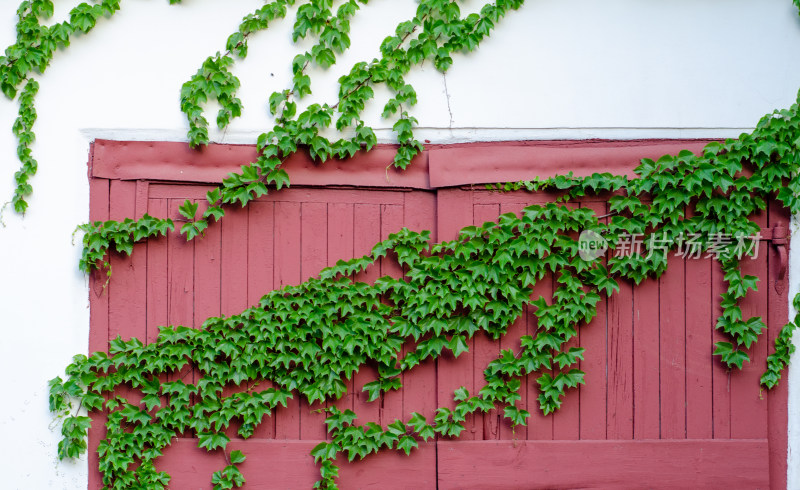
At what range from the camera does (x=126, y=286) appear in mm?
3188

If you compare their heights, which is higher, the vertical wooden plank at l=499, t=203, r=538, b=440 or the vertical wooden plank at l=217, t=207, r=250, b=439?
the vertical wooden plank at l=217, t=207, r=250, b=439

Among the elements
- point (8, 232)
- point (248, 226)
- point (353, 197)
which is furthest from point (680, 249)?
point (8, 232)

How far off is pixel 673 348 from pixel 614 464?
0.71m

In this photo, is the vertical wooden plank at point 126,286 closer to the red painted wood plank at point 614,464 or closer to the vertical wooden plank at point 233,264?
the vertical wooden plank at point 233,264

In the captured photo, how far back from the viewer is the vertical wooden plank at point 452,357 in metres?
3.23

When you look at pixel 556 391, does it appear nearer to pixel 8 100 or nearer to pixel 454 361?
pixel 454 361

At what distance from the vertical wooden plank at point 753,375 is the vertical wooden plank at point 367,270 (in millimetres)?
1958

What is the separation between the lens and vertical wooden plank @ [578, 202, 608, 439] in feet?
10.7

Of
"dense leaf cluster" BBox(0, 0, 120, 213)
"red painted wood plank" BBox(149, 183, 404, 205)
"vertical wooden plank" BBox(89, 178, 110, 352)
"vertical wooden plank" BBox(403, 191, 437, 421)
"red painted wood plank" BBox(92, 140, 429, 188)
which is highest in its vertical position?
"dense leaf cluster" BBox(0, 0, 120, 213)

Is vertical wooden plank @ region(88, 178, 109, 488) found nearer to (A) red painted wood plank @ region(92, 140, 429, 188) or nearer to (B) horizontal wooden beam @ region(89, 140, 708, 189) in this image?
(A) red painted wood plank @ region(92, 140, 429, 188)

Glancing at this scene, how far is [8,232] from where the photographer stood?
316cm

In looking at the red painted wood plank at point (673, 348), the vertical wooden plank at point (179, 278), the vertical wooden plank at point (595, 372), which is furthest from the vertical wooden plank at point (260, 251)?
the red painted wood plank at point (673, 348)

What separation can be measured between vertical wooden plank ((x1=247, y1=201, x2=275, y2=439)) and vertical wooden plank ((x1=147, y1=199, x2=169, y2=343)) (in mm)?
443

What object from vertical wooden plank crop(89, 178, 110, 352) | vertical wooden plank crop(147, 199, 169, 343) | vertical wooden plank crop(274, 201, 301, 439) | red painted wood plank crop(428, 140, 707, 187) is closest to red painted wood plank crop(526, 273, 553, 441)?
red painted wood plank crop(428, 140, 707, 187)
